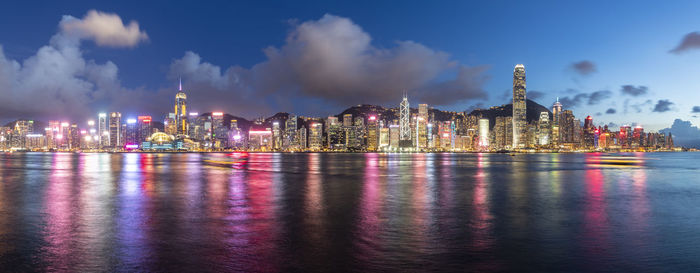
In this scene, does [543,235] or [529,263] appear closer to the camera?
[529,263]

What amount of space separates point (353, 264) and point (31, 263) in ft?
33.7

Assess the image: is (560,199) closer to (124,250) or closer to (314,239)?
(314,239)

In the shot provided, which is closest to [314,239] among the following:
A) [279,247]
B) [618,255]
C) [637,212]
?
[279,247]

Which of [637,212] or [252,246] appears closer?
[252,246]

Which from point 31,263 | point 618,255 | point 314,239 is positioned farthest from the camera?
point 314,239

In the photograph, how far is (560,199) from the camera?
34719mm

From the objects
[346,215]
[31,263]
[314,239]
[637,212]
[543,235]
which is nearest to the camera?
[31,263]

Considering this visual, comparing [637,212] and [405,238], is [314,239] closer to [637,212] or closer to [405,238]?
[405,238]

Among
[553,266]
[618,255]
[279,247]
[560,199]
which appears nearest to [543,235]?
[618,255]

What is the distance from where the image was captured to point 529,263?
14641 millimetres

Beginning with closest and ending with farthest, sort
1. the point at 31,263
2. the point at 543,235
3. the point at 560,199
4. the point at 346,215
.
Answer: the point at 31,263, the point at 543,235, the point at 346,215, the point at 560,199

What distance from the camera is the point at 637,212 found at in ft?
91.8

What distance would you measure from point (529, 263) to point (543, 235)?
18.6 ft

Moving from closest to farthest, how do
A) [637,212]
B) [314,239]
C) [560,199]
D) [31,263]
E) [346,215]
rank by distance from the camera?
[31,263]
[314,239]
[346,215]
[637,212]
[560,199]
